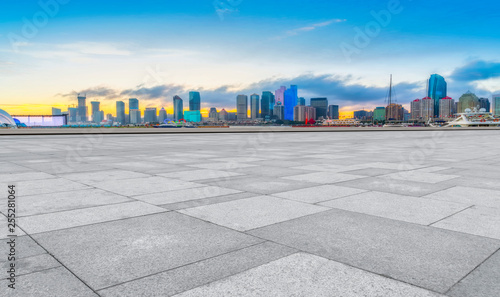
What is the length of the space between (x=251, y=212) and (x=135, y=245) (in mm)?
2227

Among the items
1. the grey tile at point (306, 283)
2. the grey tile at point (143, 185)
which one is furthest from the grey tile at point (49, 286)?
the grey tile at point (143, 185)

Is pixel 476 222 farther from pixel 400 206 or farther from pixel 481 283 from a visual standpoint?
pixel 481 283

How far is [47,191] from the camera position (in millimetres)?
8148

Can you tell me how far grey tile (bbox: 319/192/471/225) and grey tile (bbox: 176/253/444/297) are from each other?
8.14ft

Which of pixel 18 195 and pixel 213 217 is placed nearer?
pixel 213 217

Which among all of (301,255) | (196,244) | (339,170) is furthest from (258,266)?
(339,170)

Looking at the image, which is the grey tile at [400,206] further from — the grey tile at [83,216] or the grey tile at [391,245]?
the grey tile at [83,216]

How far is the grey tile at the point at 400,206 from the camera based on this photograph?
6.13m

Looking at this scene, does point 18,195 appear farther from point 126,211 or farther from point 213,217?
point 213,217

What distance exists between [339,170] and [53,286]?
965 centimetres

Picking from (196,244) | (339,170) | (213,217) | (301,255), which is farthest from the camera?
(339,170)

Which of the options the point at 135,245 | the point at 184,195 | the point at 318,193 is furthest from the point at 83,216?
the point at 318,193

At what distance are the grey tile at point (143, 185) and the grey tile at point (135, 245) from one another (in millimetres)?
2466

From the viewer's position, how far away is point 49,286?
3.51 meters
